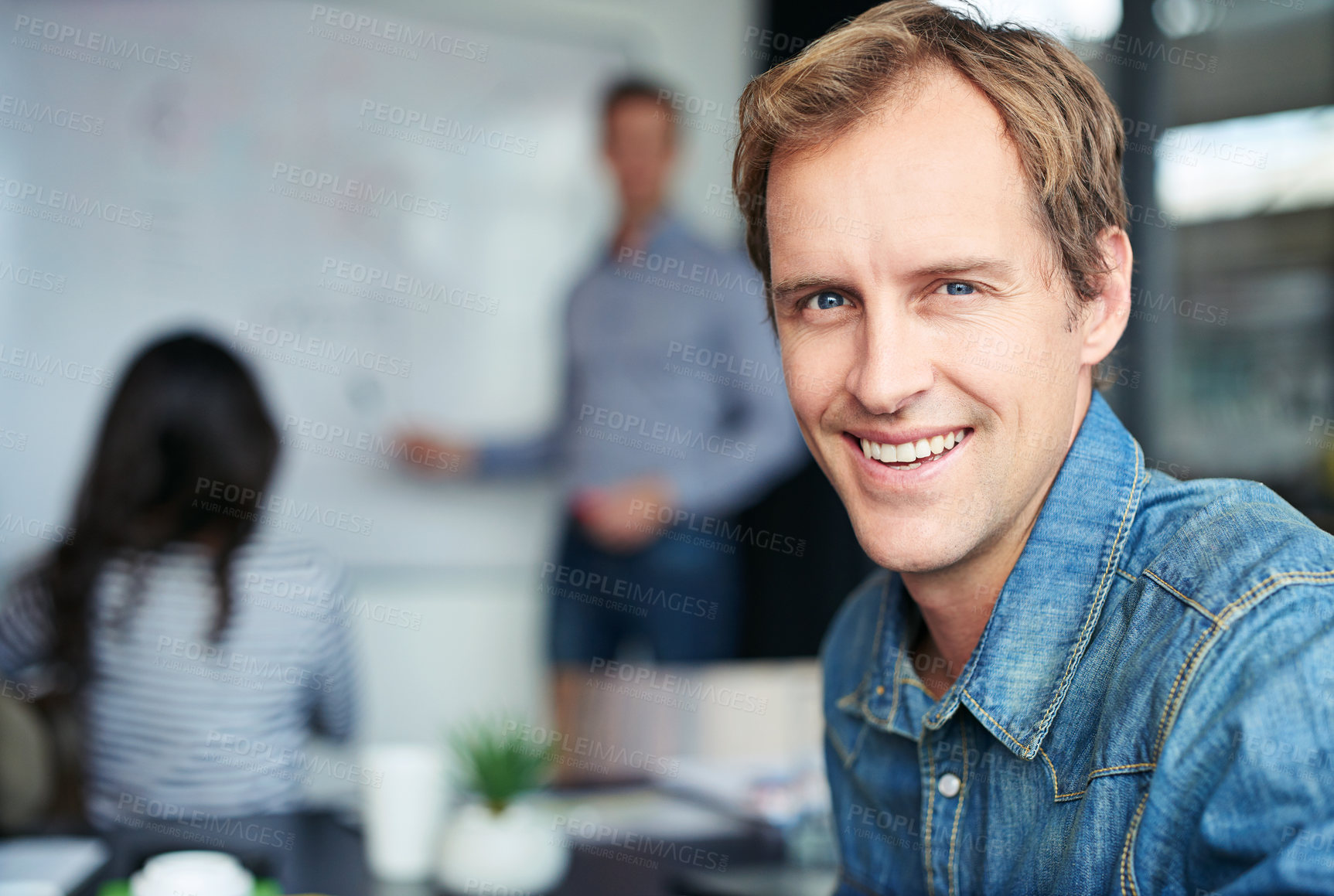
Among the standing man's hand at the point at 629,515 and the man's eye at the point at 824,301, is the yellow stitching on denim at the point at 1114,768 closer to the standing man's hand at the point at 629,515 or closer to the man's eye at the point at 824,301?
the man's eye at the point at 824,301

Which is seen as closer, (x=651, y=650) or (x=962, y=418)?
(x=962, y=418)

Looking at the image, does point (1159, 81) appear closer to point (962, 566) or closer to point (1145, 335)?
point (1145, 335)

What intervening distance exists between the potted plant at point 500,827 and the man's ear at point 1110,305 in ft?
2.57

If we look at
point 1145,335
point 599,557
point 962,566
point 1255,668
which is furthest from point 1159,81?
point 1255,668

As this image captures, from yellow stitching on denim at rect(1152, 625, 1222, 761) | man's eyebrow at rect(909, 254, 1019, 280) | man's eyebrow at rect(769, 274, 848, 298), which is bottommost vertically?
yellow stitching on denim at rect(1152, 625, 1222, 761)

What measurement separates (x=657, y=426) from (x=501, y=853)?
1.84 metres

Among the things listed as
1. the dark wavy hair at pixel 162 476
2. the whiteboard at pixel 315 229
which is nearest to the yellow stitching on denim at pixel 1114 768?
the dark wavy hair at pixel 162 476

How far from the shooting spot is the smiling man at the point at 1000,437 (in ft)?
2.80

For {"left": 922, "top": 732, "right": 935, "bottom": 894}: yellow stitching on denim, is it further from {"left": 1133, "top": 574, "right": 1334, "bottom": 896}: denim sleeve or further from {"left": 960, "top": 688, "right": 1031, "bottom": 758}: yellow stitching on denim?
{"left": 1133, "top": 574, "right": 1334, "bottom": 896}: denim sleeve

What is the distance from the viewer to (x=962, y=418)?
97 centimetres

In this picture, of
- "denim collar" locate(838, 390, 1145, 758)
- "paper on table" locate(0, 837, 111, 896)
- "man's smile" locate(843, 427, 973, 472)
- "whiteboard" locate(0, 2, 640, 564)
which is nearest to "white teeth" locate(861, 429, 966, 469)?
"man's smile" locate(843, 427, 973, 472)

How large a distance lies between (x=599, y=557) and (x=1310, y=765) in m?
2.33

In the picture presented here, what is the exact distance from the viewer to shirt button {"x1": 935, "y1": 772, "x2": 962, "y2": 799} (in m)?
1.04

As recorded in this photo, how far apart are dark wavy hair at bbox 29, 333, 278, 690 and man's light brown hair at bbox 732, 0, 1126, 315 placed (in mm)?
1191
